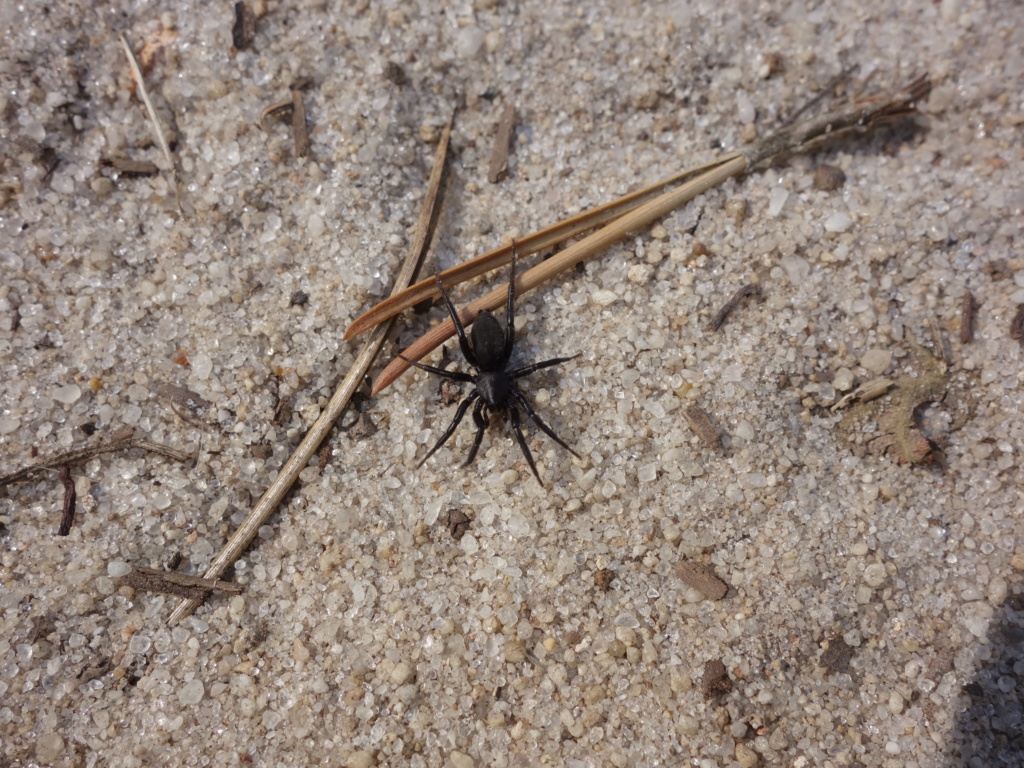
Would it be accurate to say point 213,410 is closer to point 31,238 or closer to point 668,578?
point 31,238

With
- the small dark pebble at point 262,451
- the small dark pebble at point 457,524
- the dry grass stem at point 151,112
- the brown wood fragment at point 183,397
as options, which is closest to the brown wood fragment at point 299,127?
the dry grass stem at point 151,112

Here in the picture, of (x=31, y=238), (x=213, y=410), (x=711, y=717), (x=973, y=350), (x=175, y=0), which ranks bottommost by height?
(x=711, y=717)

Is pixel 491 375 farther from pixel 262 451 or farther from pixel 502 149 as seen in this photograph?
pixel 502 149

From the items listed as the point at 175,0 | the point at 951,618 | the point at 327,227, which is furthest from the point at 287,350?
the point at 951,618

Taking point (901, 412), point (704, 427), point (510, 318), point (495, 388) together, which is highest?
point (510, 318)

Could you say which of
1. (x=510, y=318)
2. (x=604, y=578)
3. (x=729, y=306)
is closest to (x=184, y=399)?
(x=510, y=318)

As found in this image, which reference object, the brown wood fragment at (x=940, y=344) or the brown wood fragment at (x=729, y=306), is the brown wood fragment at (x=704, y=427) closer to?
the brown wood fragment at (x=729, y=306)
